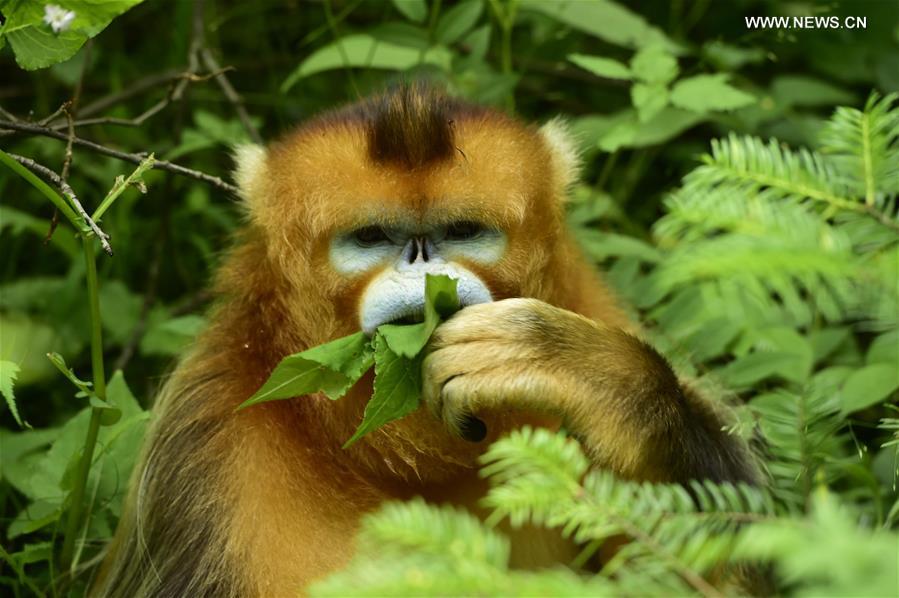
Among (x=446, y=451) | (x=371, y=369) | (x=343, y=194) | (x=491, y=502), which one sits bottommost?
(x=446, y=451)

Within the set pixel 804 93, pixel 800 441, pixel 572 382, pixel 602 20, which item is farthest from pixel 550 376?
pixel 804 93

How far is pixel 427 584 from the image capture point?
4.83 feet

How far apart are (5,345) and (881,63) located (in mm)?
4393

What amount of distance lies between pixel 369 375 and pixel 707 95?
6.44ft

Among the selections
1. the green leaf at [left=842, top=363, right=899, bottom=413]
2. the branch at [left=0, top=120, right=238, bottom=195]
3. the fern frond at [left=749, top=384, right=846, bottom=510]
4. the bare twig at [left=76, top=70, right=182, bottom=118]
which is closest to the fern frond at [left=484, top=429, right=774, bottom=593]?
the fern frond at [left=749, top=384, right=846, bottom=510]

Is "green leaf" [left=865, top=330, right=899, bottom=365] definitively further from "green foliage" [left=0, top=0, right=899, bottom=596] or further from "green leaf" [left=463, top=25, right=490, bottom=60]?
"green leaf" [left=463, top=25, right=490, bottom=60]

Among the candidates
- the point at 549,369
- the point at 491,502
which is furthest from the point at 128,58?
the point at 491,502

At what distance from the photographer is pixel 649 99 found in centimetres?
453

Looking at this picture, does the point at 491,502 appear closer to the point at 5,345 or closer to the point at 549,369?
the point at 549,369

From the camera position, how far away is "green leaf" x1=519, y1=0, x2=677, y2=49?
5.03 m

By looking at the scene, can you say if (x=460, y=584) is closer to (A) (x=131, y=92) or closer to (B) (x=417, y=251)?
(B) (x=417, y=251)

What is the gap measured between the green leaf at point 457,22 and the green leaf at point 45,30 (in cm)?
215

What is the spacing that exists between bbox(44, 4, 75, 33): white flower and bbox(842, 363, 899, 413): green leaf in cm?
268

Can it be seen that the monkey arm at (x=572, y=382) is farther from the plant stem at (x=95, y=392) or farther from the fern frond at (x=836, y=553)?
the fern frond at (x=836, y=553)
